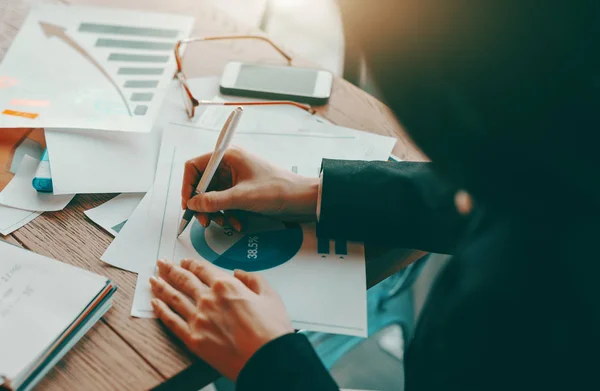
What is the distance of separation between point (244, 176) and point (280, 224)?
85 millimetres

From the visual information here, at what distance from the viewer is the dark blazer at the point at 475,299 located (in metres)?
0.45

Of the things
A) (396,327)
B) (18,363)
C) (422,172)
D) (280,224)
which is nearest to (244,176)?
(280,224)

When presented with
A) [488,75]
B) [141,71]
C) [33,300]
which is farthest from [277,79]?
[488,75]

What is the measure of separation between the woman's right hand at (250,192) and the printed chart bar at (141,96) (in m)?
0.22

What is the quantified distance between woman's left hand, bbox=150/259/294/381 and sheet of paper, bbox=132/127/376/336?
2cm

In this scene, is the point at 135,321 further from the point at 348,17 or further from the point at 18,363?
the point at 348,17

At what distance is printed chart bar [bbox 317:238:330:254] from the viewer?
69cm

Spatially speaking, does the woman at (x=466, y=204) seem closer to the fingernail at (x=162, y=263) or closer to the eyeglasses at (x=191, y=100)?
the fingernail at (x=162, y=263)

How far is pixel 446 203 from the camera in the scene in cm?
73

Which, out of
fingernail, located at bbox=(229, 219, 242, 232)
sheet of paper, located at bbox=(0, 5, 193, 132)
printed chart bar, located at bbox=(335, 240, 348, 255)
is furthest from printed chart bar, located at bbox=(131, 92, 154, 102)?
printed chart bar, located at bbox=(335, 240, 348, 255)

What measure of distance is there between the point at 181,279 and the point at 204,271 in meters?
0.03

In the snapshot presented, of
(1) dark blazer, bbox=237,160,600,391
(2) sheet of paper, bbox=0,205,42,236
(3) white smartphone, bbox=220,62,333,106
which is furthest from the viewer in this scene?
(3) white smartphone, bbox=220,62,333,106

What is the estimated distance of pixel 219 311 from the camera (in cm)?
59

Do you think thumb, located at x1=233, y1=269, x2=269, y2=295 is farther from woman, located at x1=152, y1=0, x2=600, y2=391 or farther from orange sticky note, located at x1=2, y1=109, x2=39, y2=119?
orange sticky note, located at x1=2, y1=109, x2=39, y2=119
